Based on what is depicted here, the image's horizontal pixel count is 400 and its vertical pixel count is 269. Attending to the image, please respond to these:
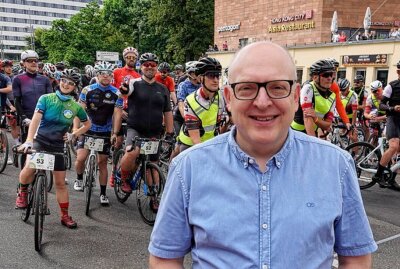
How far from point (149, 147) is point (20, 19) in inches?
5252

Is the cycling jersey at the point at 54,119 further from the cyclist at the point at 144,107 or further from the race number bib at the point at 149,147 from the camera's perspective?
the race number bib at the point at 149,147

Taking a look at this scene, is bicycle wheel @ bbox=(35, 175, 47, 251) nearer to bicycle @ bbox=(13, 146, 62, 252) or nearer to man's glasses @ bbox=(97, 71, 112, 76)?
bicycle @ bbox=(13, 146, 62, 252)

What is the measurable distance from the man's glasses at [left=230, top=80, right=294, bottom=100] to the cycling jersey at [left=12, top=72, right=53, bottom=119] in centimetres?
643

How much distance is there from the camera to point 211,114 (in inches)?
195

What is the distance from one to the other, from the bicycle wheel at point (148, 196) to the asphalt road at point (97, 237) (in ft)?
0.44

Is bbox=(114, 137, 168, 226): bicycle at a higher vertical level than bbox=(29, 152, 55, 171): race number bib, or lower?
lower

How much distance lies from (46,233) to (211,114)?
2.48m

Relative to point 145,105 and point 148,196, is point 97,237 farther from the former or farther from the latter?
point 145,105

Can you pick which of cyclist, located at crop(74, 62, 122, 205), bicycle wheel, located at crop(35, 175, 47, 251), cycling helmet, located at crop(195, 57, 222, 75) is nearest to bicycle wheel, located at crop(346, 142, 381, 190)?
cycling helmet, located at crop(195, 57, 222, 75)

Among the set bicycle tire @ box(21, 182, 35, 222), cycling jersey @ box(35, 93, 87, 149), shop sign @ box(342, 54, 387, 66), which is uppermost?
shop sign @ box(342, 54, 387, 66)

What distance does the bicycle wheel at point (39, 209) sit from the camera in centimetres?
464

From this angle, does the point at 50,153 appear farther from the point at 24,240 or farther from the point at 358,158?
the point at 358,158

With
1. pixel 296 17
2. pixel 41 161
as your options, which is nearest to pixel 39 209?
pixel 41 161

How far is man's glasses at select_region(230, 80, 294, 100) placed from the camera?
5.45 feet
